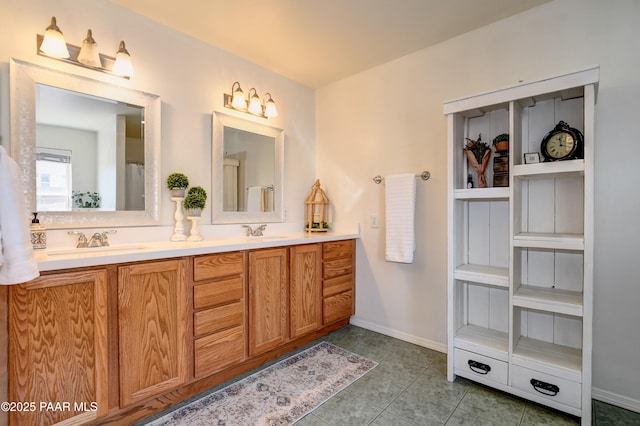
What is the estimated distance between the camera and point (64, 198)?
1.82 meters

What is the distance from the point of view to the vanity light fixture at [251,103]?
259 cm

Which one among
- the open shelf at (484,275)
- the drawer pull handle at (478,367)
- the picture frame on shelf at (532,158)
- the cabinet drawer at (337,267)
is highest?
the picture frame on shelf at (532,158)

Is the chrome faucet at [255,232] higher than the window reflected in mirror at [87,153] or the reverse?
the reverse

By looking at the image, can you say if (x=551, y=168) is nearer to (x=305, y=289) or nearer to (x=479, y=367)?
(x=479, y=367)

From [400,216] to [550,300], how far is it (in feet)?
3.84

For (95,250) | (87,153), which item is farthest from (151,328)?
(87,153)

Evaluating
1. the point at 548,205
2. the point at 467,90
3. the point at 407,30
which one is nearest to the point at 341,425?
the point at 548,205

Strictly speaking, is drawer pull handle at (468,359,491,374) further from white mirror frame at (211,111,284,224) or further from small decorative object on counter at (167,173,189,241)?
small decorative object on counter at (167,173,189,241)

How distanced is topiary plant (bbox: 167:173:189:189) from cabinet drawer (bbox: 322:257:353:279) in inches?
52.6

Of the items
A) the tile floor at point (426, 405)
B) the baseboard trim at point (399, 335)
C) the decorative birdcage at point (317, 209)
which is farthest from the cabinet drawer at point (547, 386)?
the decorative birdcage at point (317, 209)

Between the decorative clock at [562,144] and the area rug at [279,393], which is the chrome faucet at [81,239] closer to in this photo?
the area rug at [279,393]

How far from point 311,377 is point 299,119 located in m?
2.42

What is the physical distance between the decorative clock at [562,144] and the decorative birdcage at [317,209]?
75.2 inches

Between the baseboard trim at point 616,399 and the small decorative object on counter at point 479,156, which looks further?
the small decorative object on counter at point 479,156
